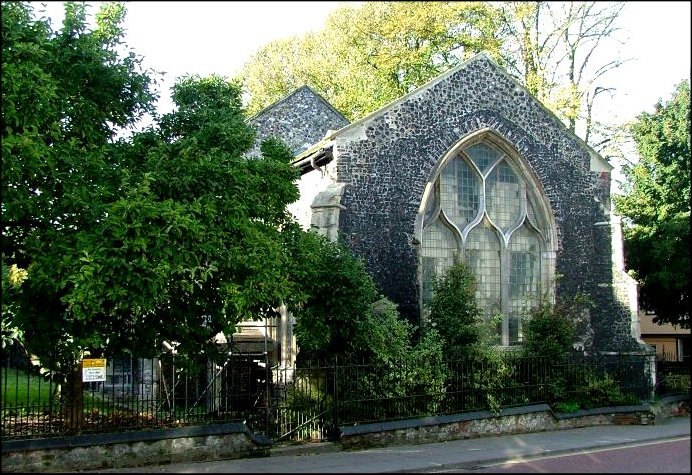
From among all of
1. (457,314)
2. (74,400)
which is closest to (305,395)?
(457,314)

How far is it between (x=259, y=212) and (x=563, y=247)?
10336 mm

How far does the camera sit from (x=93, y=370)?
44.6 feet

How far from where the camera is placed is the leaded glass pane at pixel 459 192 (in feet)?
69.1

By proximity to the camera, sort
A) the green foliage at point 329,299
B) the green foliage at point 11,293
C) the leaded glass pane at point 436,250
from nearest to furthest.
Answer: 1. the green foliage at point 11,293
2. the green foliage at point 329,299
3. the leaded glass pane at point 436,250

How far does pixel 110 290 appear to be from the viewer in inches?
481

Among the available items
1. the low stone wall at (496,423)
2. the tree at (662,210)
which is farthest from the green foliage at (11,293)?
the tree at (662,210)

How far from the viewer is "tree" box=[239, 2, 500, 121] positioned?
3419 cm

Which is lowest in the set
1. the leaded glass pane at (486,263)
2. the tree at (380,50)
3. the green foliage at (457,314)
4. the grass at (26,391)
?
the grass at (26,391)

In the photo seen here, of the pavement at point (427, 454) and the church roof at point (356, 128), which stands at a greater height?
the church roof at point (356, 128)

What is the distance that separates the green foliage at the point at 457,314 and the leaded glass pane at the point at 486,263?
2617 millimetres

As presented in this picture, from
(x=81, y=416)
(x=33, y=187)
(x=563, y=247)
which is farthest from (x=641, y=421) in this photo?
(x=33, y=187)

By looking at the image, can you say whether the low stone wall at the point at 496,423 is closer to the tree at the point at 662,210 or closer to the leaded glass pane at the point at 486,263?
the leaded glass pane at the point at 486,263

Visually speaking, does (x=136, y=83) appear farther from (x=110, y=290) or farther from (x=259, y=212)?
(x=110, y=290)

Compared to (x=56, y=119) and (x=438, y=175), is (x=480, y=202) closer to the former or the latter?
(x=438, y=175)
